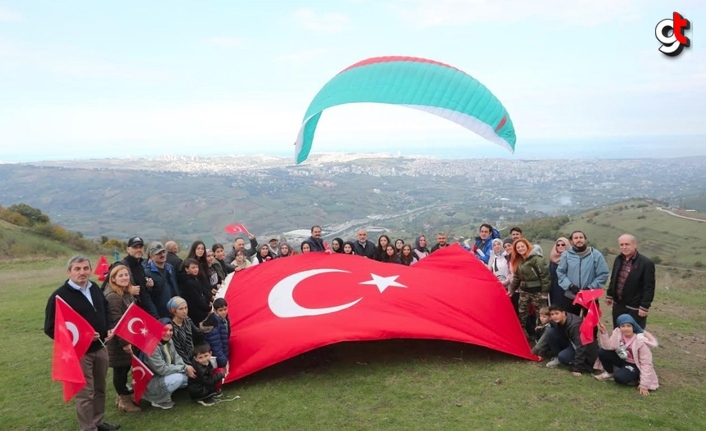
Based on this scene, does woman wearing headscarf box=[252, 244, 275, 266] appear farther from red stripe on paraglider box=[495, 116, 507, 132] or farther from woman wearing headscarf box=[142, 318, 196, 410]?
red stripe on paraglider box=[495, 116, 507, 132]

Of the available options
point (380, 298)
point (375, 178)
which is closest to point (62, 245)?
point (380, 298)

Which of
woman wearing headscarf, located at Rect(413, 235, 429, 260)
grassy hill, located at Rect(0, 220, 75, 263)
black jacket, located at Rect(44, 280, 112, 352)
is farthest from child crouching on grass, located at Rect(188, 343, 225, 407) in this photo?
grassy hill, located at Rect(0, 220, 75, 263)

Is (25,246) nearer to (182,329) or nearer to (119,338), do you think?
(119,338)

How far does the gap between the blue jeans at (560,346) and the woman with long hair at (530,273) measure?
80 cm

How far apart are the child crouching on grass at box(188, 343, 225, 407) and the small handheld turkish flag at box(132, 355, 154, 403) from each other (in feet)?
1.71

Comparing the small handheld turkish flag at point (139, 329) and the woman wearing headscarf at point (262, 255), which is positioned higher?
the small handheld turkish flag at point (139, 329)

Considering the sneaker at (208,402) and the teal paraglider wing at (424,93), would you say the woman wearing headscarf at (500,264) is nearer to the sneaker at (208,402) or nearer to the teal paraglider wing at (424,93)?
the teal paraglider wing at (424,93)

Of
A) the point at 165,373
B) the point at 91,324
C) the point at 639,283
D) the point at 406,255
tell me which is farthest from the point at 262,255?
the point at 639,283

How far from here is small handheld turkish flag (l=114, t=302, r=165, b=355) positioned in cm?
528

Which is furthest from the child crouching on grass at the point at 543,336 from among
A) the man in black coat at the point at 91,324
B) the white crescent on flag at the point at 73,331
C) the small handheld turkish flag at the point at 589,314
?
the white crescent on flag at the point at 73,331

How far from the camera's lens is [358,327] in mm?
6664

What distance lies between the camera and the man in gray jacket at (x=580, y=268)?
21.9ft

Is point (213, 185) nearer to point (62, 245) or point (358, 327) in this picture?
point (62, 245)

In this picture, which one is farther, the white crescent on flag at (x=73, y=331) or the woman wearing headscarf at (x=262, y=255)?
the woman wearing headscarf at (x=262, y=255)
